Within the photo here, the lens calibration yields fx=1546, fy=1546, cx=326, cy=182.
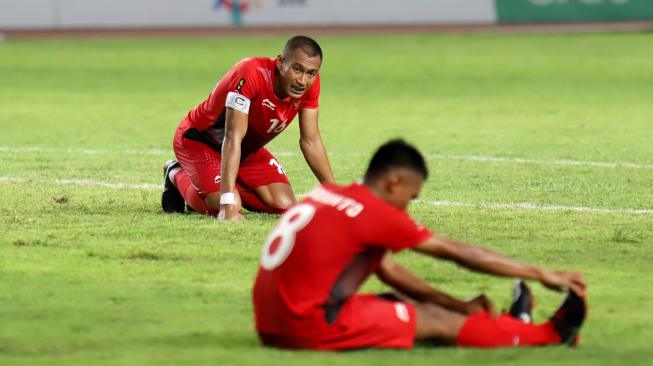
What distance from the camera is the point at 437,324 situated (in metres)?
7.23

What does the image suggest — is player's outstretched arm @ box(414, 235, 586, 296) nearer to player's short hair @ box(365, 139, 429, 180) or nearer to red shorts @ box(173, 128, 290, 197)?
player's short hair @ box(365, 139, 429, 180)

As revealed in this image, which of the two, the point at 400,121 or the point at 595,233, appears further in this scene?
the point at 400,121

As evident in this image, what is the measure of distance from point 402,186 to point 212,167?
16.8 ft

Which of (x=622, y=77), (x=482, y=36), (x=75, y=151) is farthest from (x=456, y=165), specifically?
(x=482, y=36)

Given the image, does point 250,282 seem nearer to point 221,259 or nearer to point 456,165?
point 221,259

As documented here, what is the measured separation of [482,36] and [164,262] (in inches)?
949

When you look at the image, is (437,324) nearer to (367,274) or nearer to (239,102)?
(367,274)

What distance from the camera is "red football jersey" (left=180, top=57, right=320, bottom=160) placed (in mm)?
11438

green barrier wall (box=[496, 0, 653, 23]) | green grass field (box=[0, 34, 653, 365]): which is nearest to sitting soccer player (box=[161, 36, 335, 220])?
green grass field (box=[0, 34, 653, 365])

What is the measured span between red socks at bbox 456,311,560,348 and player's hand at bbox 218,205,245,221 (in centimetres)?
430

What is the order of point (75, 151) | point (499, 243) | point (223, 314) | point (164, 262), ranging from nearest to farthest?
point (223, 314) → point (164, 262) → point (499, 243) → point (75, 151)

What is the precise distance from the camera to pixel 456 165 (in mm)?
15234

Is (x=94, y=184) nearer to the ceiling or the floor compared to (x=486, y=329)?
nearer to the floor

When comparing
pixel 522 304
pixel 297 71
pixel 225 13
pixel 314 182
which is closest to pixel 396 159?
pixel 522 304
